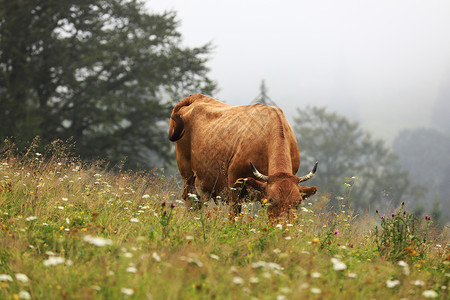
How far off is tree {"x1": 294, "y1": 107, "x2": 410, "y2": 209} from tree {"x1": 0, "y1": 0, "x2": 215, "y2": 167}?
28992 millimetres

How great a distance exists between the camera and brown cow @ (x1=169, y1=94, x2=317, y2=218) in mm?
5230

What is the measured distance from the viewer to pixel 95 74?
20.3 metres

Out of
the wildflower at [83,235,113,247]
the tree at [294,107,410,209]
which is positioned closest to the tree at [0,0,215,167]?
the wildflower at [83,235,113,247]

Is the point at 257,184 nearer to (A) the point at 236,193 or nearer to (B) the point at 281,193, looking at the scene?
(B) the point at 281,193

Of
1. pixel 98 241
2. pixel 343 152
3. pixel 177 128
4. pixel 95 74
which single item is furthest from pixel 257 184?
pixel 343 152

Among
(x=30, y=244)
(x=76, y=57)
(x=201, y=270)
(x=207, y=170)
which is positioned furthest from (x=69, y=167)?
(x=76, y=57)

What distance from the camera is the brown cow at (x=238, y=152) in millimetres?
5230

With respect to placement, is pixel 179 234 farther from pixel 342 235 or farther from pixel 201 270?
pixel 342 235

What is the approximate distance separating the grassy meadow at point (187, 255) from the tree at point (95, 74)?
13.4 meters

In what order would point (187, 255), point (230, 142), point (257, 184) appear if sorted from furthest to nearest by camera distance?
point (230, 142) < point (257, 184) < point (187, 255)

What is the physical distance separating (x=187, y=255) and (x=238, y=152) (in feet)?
10.9

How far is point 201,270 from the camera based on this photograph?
3.16 m

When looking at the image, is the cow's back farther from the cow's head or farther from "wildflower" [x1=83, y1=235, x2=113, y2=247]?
"wildflower" [x1=83, y1=235, x2=113, y2=247]

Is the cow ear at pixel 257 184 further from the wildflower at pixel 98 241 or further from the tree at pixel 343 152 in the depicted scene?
the tree at pixel 343 152
